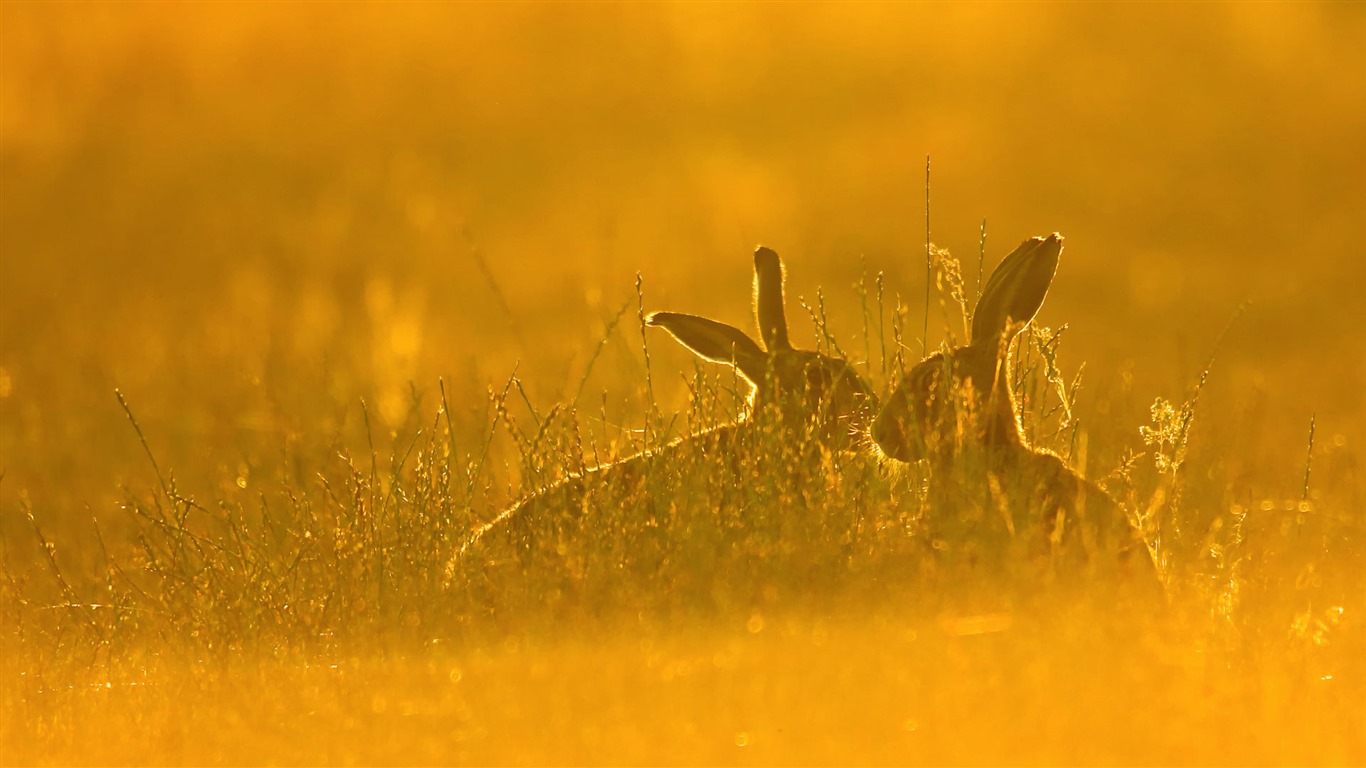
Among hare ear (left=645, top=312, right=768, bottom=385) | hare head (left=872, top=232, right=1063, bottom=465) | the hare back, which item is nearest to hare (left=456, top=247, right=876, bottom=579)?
hare ear (left=645, top=312, right=768, bottom=385)

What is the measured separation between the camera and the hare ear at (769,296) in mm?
4691

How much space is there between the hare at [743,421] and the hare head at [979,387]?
0.13 metres

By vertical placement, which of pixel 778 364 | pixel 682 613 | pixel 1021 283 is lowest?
pixel 682 613

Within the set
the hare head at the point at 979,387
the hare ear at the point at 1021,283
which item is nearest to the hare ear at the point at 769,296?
the hare head at the point at 979,387

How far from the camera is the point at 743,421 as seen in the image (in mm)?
4633

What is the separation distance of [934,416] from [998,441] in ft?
0.59

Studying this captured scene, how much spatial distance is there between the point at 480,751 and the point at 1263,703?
144cm

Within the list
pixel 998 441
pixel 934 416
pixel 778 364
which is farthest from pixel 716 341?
pixel 998 441

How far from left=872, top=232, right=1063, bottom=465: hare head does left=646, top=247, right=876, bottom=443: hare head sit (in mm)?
154

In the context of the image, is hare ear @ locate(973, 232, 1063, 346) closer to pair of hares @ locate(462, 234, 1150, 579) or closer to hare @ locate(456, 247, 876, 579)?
pair of hares @ locate(462, 234, 1150, 579)

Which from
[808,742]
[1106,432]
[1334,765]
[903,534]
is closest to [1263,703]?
[1334,765]

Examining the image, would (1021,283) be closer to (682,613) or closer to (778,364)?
(778,364)

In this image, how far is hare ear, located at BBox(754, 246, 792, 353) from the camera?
15.4 feet

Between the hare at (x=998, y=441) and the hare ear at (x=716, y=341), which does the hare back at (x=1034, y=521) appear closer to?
the hare at (x=998, y=441)
